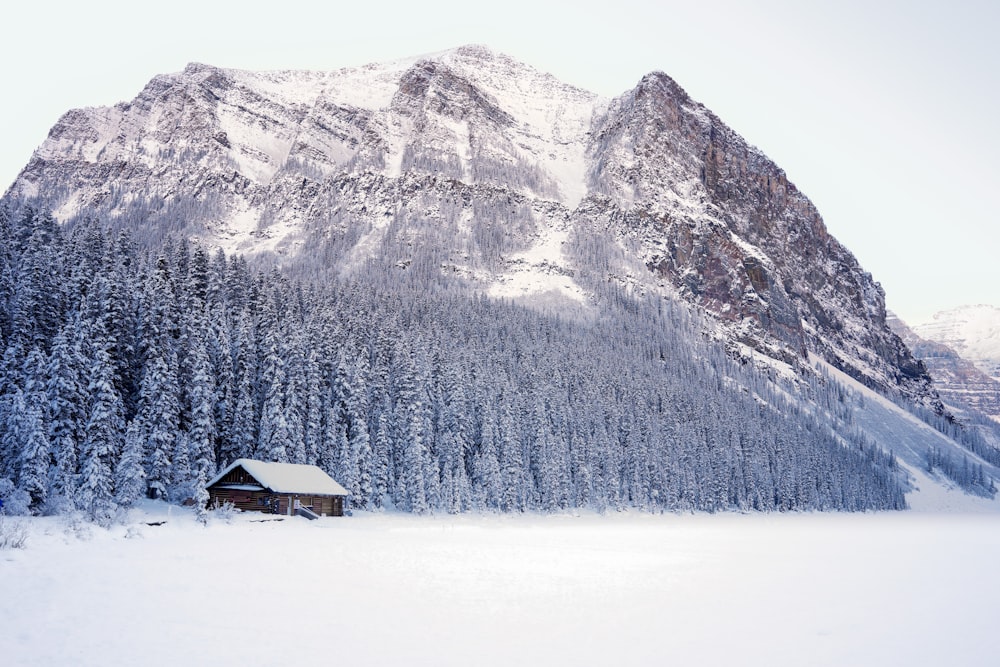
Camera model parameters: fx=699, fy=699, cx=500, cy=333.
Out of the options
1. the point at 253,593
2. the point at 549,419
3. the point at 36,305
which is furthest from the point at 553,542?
the point at 549,419

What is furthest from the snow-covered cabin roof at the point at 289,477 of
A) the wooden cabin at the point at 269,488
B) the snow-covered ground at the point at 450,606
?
the snow-covered ground at the point at 450,606

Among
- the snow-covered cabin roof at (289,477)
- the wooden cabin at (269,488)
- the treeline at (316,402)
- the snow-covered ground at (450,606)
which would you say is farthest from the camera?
the wooden cabin at (269,488)

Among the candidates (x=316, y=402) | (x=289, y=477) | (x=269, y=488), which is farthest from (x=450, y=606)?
(x=316, y=402)

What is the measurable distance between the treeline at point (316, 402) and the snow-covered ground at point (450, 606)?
11520 mm

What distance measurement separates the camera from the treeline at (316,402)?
137 ft

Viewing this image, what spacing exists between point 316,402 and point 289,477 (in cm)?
1003

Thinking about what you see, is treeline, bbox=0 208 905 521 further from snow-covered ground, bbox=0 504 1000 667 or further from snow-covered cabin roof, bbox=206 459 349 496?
snow-covered ground, bbox=0 504 1000 667

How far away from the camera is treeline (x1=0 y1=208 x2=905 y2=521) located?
41844 mm

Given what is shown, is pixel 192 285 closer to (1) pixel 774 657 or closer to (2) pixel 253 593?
(2) pixel 253 593

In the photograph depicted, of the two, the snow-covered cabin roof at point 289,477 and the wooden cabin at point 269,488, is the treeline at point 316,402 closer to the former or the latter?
the snow-covered cabin roof at point 289,477

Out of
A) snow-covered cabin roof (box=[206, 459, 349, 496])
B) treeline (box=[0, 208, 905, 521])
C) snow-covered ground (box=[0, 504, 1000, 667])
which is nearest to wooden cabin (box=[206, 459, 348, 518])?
snow-covered cabin roof (box=[206, 459, 349, 496])

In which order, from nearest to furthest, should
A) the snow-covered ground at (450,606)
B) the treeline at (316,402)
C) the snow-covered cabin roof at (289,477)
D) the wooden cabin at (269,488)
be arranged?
the snow-covered ground at (450,606) < the treeline at (316,402) < the snow-covered cabin roof at (289,477) < the wooden cabin at (269,488)

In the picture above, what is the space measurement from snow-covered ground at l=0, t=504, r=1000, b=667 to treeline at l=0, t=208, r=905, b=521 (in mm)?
11520

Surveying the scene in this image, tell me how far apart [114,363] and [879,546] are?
53.3m
